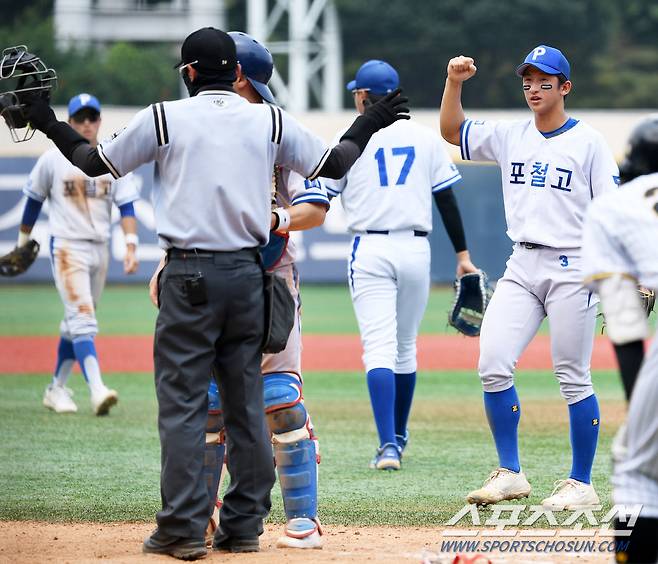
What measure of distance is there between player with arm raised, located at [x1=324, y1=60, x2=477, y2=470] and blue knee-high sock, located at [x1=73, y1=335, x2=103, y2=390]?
8.37 feet

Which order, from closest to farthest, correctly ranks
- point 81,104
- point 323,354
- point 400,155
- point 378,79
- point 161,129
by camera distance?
point 161,129 → point 378,79 → point 400,155 → point 81,104 → point 323,354

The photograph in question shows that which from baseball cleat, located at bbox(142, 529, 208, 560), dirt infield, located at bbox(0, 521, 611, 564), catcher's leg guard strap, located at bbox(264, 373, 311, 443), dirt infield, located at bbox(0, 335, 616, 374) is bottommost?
dirt infield, located at bbox(0, 335, 616, 374)

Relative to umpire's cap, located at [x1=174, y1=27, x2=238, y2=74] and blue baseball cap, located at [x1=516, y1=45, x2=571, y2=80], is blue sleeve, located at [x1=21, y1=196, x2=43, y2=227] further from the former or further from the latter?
umpire's cap, located at [x1=174, y1=27, x2=238, y2=74]

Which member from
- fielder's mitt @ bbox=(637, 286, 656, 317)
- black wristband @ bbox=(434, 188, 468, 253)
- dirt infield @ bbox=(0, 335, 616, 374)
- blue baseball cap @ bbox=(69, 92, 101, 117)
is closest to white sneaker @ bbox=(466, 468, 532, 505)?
fielder's mitt @ bbox=(637, 286, 656, 317)

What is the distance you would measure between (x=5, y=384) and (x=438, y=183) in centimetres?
540

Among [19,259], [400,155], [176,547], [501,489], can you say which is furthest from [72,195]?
[176,547]

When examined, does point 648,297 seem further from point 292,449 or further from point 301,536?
point 301,536

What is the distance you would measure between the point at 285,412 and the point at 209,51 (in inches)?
59.5

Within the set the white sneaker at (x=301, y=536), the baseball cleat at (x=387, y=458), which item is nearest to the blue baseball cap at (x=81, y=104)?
the baseball cleat at (x=387, y=458)

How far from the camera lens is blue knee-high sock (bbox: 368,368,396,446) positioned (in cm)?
763

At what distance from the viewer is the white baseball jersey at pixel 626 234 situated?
13.1 feet

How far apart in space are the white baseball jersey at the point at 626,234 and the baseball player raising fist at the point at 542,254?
216 centimetres

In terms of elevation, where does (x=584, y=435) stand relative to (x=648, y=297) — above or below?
below

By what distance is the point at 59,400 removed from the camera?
9906mm
